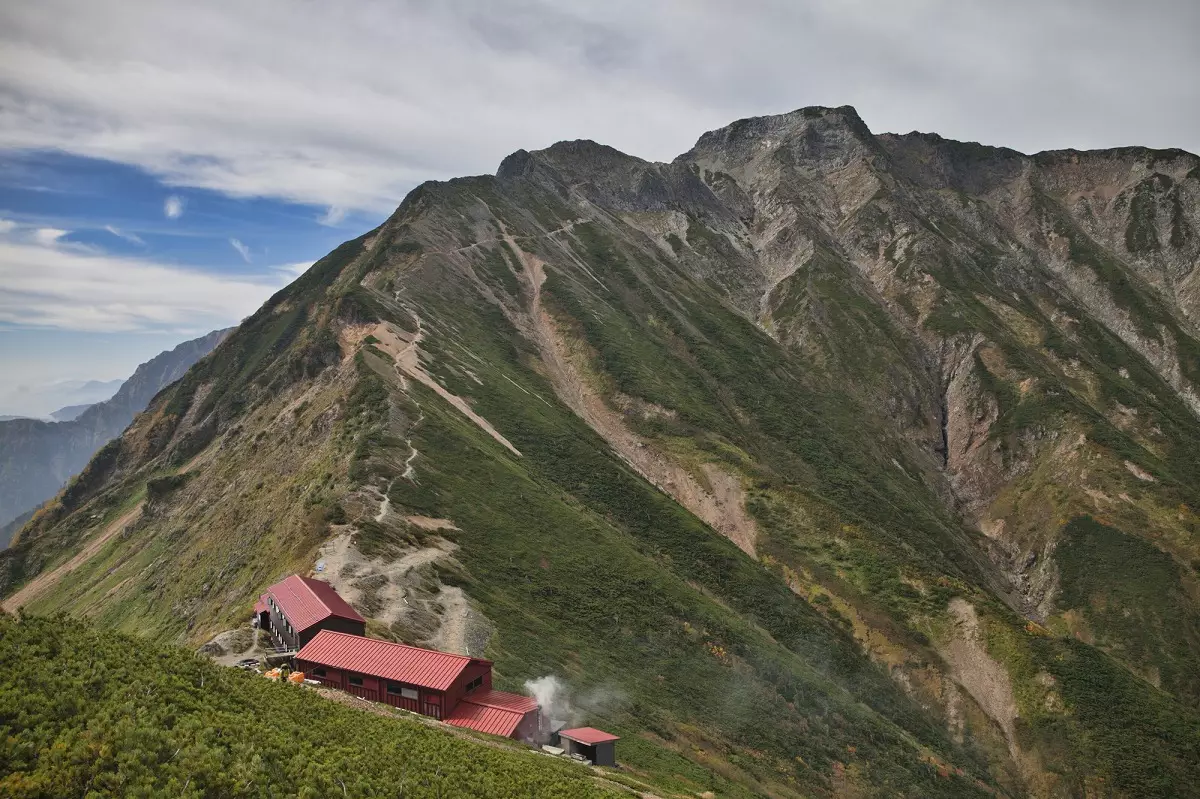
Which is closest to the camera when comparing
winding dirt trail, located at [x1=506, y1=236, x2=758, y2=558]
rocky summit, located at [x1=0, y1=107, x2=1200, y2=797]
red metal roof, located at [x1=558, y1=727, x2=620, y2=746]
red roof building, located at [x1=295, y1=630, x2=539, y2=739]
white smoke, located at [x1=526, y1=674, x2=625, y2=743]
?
red roof building, located at [x1=295, y1=630, x2=539, y2=739]

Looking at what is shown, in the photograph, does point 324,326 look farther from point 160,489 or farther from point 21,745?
point 21,745

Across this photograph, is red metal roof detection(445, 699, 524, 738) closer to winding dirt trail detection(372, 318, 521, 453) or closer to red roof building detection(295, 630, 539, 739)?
red roof building detection(295, 630, 539, 739)

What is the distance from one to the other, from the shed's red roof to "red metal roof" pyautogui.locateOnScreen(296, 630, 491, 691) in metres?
1.91

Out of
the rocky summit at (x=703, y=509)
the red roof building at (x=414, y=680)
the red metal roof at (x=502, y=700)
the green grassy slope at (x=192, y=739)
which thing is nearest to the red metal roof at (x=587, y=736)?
the red roof building at (x=414, y=680)

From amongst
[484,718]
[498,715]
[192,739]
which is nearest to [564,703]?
[498,715]

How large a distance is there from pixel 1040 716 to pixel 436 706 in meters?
67.6

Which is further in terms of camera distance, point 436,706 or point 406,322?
point 406,322

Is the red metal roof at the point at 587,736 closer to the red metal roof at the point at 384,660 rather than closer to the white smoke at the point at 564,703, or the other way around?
the white smoke at the point at 564,703

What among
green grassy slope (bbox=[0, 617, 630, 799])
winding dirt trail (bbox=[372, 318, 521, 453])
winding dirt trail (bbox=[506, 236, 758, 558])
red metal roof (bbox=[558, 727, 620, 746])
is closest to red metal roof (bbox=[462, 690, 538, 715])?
red metal roof (bbox=[558, 727, 620, 746])

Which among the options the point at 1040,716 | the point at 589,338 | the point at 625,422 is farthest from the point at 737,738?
the point at 589,338

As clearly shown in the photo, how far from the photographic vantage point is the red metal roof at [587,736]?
128 ft

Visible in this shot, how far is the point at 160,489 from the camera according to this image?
99312mm

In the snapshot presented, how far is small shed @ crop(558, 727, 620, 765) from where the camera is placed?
38.7 m

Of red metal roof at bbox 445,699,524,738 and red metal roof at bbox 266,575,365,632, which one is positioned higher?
red metal roof at bbox 266,575,365,632
